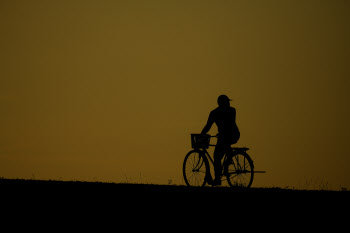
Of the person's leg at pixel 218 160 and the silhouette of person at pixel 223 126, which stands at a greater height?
the silhouette of person at pixel 223 126

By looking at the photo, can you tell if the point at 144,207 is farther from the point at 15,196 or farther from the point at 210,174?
the point at 210,174

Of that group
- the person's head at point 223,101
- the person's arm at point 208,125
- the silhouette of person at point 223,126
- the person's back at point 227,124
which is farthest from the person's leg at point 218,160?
the person's head at point 223,101

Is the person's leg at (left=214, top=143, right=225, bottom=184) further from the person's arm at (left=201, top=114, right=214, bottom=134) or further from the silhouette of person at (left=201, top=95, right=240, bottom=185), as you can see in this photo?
the person's arm at (left=201, top=114, right=214, bottom=134)

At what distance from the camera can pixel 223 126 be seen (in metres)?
14.5

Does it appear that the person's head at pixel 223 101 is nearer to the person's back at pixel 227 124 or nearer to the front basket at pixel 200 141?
the person's back at pixel 227 124

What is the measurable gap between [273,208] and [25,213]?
3.80 metres

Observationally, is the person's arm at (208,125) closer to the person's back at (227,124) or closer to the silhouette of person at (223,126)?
the silhouette of person at (223,126)

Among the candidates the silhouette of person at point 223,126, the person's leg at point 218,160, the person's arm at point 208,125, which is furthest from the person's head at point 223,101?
the person's leg at point 218,160

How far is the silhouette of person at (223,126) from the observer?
47.4 ft

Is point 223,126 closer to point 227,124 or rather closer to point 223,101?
point 227,124

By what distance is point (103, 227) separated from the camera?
8016 millimetres

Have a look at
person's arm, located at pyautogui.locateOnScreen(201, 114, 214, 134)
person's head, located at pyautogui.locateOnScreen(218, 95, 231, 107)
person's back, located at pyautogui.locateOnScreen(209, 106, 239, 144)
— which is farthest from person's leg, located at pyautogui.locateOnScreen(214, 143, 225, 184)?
person's head, located at pyautogui.locateOnScreen(218, 95, 231, 107)

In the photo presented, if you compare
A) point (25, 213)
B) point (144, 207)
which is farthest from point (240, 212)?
point (25, 213)

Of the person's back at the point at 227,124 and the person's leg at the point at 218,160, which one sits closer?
the person's back at the point at 227,124
